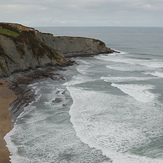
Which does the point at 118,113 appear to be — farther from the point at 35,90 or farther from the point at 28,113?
the point at 35,90

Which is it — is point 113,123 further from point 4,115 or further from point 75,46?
point 75,46

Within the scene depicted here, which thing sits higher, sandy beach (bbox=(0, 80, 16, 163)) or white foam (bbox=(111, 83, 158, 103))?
white foam (bbox=(111, 83, 158, 103))

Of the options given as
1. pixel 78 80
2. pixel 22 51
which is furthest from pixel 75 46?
pixel 78 80

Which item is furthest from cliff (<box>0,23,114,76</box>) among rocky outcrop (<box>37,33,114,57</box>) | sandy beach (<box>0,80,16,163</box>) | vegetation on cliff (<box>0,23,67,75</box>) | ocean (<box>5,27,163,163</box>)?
ocean (<box>5,27,163,163</box>)

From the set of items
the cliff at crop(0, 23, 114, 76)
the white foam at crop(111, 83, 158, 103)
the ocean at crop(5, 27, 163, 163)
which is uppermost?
the cliff at crop(0, 23, 114, 76)

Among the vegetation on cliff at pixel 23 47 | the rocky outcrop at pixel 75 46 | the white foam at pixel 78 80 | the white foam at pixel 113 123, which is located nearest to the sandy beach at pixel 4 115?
the white foam at pixel 113 123

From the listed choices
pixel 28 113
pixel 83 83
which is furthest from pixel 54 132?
pixel 83 83

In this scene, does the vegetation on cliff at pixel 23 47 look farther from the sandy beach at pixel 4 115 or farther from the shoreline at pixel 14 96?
the sandy beach at pixel 4 115

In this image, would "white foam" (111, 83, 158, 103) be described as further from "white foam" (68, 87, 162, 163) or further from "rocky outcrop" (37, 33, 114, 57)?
"rocky outcrop" (37, 33, 114, 57)
